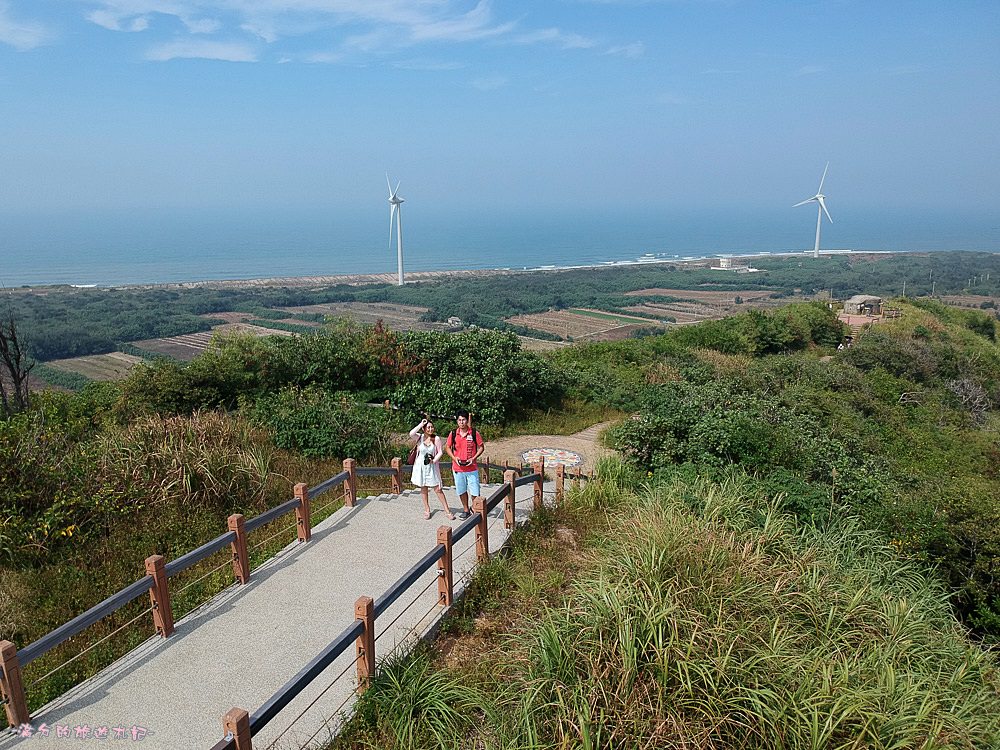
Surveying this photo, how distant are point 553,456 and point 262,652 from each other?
Answer: 8477 mm

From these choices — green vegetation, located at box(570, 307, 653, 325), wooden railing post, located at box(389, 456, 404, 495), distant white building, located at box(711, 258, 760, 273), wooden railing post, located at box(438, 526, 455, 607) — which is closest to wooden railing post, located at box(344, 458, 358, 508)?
wooden railing post, located at box(389, 456, 404, 495)

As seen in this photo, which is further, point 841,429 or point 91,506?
point 841,429

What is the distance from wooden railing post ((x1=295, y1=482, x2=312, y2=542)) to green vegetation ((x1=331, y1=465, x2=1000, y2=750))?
98.0 inches

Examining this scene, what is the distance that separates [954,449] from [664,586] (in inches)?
586

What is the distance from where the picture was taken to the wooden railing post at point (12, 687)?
434 cm

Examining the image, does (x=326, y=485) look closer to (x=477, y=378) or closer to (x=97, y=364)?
(x=477, y=378)

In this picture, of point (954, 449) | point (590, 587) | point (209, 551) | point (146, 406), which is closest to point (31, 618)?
point (209, 551)

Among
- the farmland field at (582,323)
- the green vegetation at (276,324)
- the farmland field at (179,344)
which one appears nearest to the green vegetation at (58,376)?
the farmland field at (179,344)

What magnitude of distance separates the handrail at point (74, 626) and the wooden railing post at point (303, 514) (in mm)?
2162

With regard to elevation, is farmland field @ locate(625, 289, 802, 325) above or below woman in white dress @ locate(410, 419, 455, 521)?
below

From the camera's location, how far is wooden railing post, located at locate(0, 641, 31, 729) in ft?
14.2

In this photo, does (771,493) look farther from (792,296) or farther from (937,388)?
(792,296)

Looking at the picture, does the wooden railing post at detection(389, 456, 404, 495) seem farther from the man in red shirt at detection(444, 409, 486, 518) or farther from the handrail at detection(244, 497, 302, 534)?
the handrail at detection(244, 497, 302, 534)

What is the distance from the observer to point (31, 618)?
6203 mm
